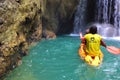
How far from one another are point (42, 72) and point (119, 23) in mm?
11383

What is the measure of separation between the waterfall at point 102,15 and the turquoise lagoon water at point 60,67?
677cm

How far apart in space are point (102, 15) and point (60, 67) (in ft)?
35.2

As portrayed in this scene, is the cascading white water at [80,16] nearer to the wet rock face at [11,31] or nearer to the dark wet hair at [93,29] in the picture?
the wet rock face at [11,31]

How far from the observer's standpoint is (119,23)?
2031 centimetres

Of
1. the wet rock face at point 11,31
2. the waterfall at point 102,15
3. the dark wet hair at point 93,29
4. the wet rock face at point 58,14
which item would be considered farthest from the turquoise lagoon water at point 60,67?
the waterfall at point 102,15

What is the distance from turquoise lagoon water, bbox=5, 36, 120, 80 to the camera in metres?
9.60

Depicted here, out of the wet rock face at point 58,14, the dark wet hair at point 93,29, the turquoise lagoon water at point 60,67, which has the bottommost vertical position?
the turquoise lagoon water at point 60,67

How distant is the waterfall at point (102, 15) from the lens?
2048cm

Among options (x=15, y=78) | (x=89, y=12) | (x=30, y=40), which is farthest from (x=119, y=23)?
(x=15, y=78)

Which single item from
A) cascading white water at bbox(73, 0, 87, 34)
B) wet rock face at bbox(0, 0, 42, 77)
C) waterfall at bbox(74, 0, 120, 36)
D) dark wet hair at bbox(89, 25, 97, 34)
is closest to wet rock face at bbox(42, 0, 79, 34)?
cascading white water at bbox(73, 0, 87, 34)

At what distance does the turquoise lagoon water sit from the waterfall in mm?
6767

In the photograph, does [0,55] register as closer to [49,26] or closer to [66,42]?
[66,42]

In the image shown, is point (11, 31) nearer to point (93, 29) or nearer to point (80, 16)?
point (93, 29)

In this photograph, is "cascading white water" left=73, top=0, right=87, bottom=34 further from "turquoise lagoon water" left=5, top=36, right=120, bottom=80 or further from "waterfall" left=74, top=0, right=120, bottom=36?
"turquoise lagoon water" left=5, top=36, right=120, bottom=80
